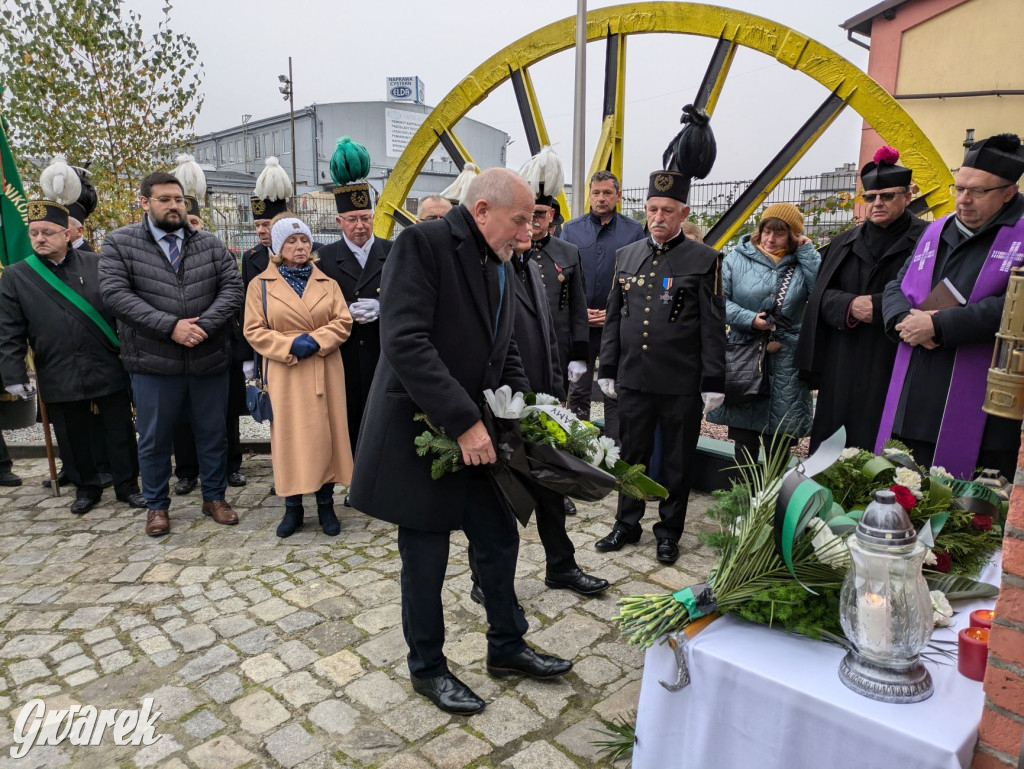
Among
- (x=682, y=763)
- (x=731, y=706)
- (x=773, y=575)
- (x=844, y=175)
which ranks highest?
(x=844, y=175)

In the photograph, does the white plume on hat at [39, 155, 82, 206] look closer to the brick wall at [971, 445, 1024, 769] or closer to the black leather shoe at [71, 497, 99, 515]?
the black leather shoe at [71, 497, 99, 515]

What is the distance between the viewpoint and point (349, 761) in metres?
2.39

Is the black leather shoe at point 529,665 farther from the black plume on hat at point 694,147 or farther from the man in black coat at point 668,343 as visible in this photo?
the black plume on hat at point 694,147

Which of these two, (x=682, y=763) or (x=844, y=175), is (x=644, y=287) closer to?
(x=682, y=763)

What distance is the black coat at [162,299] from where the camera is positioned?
14.2 ft

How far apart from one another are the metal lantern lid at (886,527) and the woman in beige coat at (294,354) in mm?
3359

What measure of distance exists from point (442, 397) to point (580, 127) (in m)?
6.29

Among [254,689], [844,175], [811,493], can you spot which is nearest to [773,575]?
[811,493]

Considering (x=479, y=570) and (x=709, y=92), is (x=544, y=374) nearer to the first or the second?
(x=479, y=570)

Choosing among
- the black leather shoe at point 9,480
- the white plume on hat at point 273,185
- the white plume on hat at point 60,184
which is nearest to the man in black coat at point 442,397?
the white plume on hat at point 273,185

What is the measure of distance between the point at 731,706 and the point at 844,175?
10234mm

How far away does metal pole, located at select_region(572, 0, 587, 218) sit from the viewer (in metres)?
7.43

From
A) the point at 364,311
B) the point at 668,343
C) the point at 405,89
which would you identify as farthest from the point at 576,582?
the point at 405,89

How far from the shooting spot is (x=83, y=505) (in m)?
4.85
